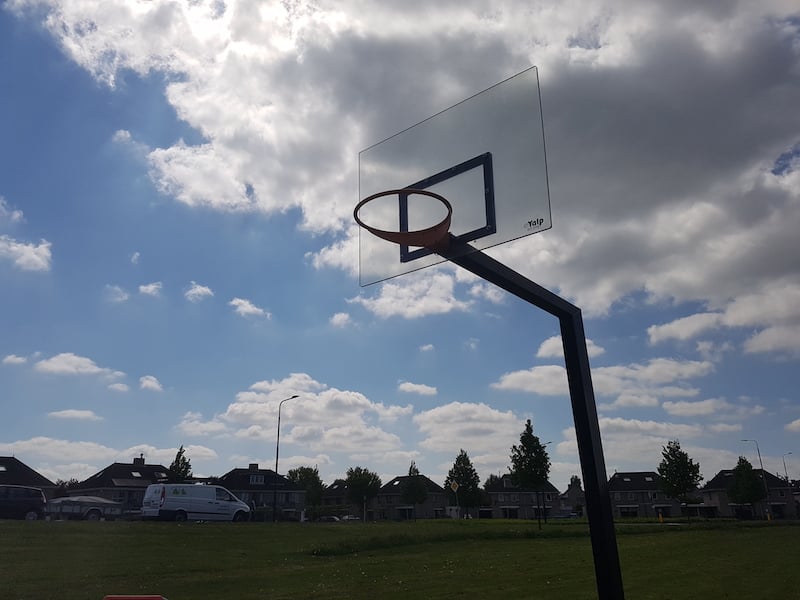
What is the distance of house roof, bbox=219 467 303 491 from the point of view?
91.5 metres

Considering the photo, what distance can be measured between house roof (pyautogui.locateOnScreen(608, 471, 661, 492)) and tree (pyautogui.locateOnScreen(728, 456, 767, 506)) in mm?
36291

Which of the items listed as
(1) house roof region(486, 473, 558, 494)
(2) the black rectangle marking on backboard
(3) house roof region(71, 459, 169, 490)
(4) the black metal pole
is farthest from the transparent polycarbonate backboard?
(1) house roof region(486, 473, 558, 494)

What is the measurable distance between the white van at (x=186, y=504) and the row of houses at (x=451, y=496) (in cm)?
4741

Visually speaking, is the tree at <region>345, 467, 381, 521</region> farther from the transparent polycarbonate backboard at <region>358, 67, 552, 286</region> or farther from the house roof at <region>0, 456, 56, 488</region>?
the transparent polycarbonate backboard at <region>358, 67, 552, 286</region>

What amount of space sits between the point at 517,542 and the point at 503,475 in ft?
307

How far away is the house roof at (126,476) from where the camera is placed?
84000mm

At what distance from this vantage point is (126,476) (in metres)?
86.5

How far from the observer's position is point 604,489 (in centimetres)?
975

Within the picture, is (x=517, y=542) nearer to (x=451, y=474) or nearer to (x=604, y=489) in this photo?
(x=604, y=489)

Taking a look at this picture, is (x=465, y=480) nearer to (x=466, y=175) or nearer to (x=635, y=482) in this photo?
(x=635, y=482)

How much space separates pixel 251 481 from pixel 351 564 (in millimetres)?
75671

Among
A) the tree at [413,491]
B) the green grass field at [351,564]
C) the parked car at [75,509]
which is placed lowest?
the green grass field at [351,564]

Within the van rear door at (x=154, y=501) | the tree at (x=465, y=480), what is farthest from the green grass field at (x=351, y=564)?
the tree at (x=465, y=480)

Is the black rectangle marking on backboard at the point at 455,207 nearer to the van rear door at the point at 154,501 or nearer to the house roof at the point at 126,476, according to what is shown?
the van rear door at the point at 154,501
